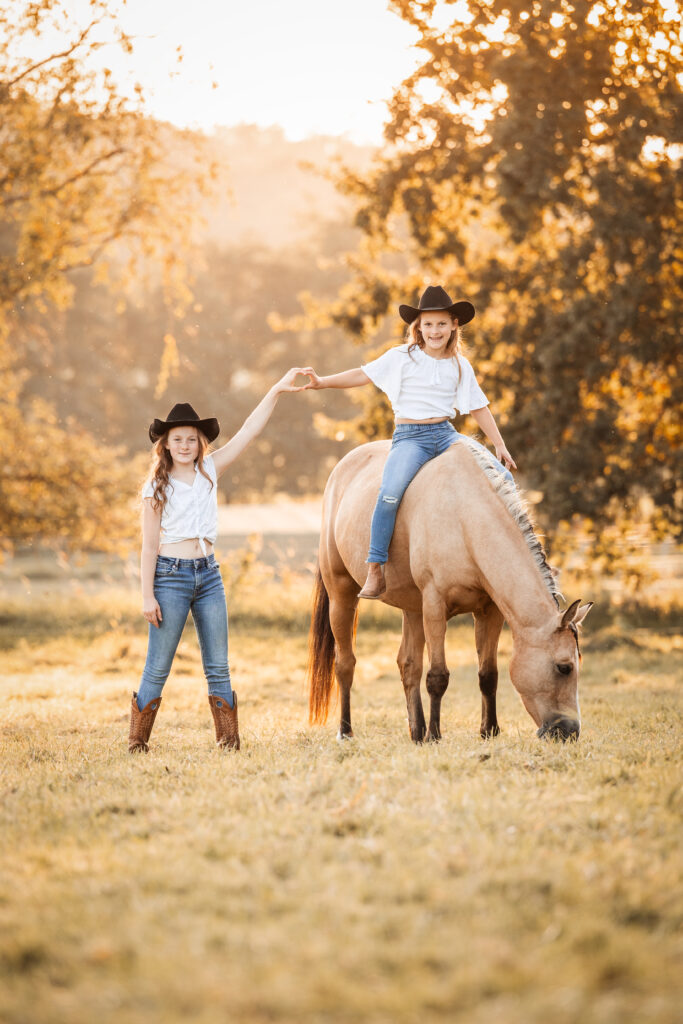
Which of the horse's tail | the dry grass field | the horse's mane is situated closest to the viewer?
the dry grass field

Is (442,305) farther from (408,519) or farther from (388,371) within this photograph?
(408,519)

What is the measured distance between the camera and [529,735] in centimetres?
545

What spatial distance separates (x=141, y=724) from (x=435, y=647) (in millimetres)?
1816

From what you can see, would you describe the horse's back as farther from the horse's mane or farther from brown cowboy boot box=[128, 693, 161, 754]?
brown cowboy boot box=[128, 693, 161, 754]

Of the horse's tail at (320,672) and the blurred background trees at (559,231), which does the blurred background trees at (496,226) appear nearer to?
the blurred background trees at (559,231)

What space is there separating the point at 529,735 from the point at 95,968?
345 cm

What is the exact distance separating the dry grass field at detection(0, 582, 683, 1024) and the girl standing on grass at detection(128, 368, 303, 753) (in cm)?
36

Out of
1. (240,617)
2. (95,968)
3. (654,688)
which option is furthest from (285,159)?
(95,968)

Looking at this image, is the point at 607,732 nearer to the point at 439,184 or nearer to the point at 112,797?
the point at 112,797

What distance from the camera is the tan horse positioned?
512 cm

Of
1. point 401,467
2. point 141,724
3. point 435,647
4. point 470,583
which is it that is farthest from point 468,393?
point 141,724

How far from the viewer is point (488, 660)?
229 inches

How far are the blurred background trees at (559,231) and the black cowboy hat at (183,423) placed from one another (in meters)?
7.20

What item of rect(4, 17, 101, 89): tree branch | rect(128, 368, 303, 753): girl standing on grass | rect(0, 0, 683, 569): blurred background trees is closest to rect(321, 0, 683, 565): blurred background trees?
rect(0, 0, 683, 569): blurred background trees
